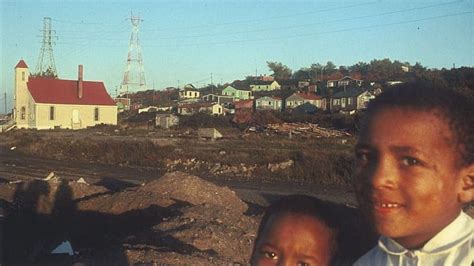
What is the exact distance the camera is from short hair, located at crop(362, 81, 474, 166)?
4.63ft

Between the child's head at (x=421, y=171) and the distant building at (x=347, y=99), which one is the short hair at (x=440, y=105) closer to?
the child's head at (x=421, y=171)

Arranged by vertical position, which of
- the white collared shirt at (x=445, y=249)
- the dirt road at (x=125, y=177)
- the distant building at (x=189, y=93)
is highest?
the distant building at (x=189, y=93)

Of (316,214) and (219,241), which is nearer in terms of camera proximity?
(316,214)

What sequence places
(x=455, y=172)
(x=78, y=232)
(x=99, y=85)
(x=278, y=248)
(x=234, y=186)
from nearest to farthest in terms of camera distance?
1. (x=455, y=172)
2. (x=278, y=248)
3. (x=78, y=232)
4. (x=234, y=186)
5. (x=99, y=85)

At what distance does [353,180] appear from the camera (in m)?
1.50

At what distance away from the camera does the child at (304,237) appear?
1706 millimetres

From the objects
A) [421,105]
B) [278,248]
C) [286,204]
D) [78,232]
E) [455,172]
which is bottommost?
[78,232]

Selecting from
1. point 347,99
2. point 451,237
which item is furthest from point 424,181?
point 347,99

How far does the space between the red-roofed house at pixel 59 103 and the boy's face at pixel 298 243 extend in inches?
2562

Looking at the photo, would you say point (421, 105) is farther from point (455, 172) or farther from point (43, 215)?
point (43, 215)

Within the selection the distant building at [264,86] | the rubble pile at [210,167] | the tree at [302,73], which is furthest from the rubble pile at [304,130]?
the tree at [302,73]

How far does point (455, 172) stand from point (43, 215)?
664 inches

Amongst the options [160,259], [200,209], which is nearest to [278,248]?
[160,259]

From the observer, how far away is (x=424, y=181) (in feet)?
4.61
